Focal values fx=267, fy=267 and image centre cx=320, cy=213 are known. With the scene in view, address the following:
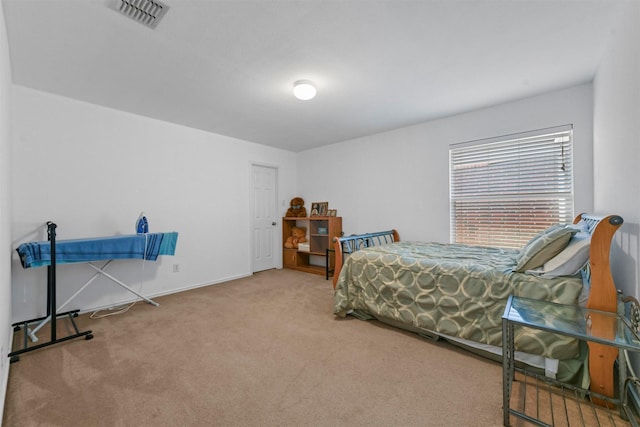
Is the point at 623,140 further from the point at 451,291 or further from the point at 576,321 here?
the point at 451,291

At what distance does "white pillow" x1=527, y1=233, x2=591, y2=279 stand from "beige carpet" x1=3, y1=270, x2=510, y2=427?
753 mm

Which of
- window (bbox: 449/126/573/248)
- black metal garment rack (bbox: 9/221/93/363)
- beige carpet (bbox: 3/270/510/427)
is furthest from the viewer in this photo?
window (bbox: 449/126/573/248)

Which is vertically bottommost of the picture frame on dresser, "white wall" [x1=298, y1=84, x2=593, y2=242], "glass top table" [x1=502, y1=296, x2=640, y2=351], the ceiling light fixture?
"glass top table" [x1=502, y1=296, x2=640, y2=351]

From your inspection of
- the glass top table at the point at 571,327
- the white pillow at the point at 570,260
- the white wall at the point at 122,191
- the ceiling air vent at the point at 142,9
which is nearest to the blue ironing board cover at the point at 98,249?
the white wall at the point at 122,191

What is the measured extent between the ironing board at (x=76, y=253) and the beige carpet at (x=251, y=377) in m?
0.28

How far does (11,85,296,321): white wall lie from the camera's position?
2.62 meters

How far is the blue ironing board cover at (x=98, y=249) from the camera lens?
2275 millimetres

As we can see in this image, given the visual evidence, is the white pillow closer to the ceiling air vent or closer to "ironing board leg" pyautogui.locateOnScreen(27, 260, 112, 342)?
the ceiling air vent

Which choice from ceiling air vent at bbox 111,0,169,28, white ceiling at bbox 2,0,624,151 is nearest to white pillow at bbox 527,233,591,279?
white ceiling at bbox 2,0,624,151

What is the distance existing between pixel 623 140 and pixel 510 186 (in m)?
1.48

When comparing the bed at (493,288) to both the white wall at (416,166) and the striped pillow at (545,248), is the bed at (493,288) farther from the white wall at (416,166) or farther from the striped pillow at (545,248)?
the white wall at (416,166)

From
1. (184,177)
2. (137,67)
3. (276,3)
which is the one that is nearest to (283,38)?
(276,3)

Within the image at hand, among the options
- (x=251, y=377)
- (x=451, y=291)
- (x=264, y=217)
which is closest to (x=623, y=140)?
(x=451, y=291)

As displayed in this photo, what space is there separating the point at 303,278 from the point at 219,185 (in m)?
1.98
